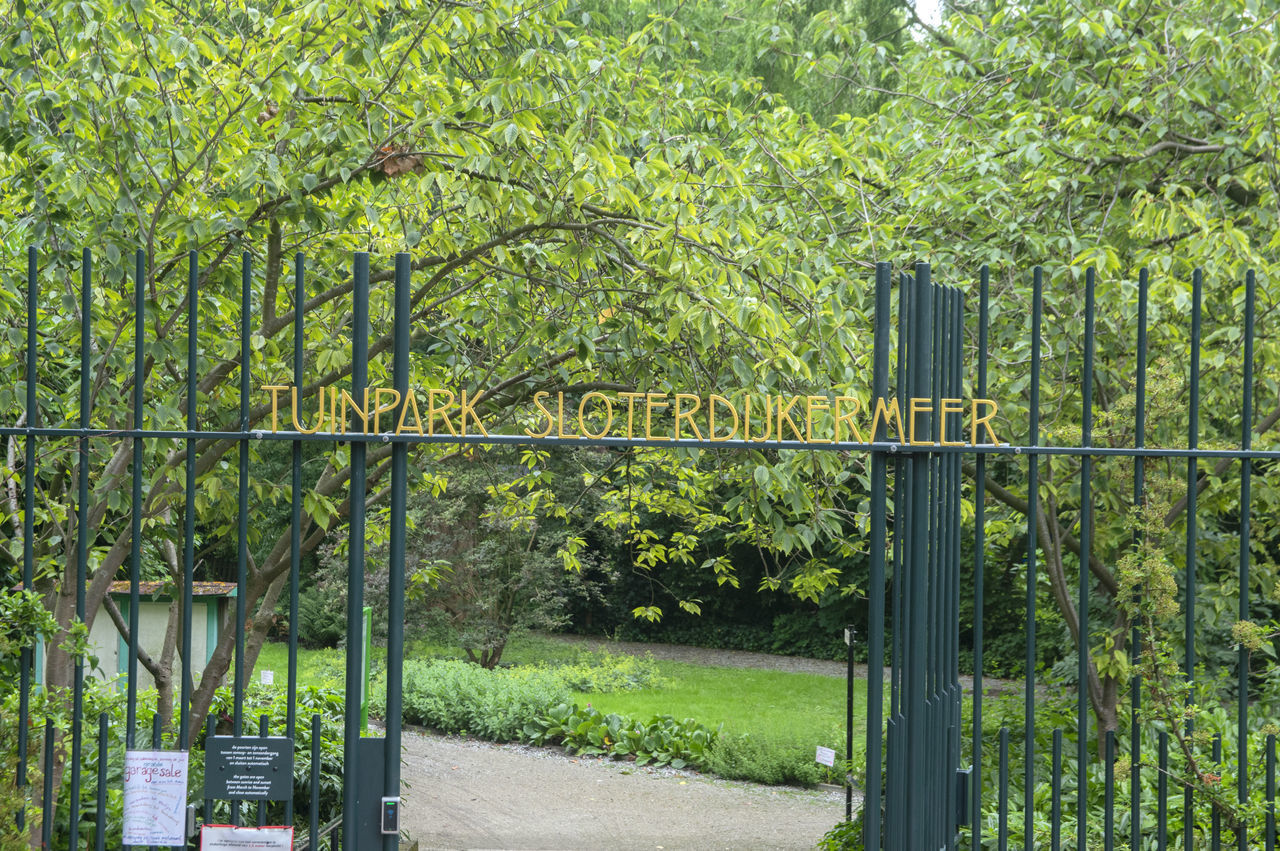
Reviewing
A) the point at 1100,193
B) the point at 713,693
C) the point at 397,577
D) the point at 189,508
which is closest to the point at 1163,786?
the point at 397,577

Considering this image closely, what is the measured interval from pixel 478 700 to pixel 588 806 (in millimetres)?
4419

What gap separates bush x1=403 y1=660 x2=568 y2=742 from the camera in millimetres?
15617

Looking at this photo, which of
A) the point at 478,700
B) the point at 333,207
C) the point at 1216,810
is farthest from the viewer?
the point at 478,700

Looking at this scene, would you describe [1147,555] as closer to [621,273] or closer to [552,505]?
[621,273]

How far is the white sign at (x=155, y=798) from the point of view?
3.12m

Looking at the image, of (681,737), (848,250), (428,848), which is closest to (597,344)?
(848,250)

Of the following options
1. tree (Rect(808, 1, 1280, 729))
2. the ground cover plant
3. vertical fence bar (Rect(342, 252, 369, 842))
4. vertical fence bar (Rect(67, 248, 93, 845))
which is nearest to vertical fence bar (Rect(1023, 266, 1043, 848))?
vertical fence bar (Rect(342, 252, 369, 842))

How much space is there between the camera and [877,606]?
10.1 ft

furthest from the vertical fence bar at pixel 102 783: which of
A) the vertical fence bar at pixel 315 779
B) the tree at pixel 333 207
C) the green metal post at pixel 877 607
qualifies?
the green metal post at pixel 877 607

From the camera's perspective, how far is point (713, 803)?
480 inches

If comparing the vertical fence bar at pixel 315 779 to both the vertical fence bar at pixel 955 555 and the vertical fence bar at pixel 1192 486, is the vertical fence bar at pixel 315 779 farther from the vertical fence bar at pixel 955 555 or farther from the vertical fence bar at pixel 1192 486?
the vertical fence bar at pixel 1192 486

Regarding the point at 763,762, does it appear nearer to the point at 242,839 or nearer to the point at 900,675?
the point at 900,675

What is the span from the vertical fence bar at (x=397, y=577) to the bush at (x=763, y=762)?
35.1 ft

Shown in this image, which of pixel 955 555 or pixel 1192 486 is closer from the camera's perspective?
pixel 1192 486
